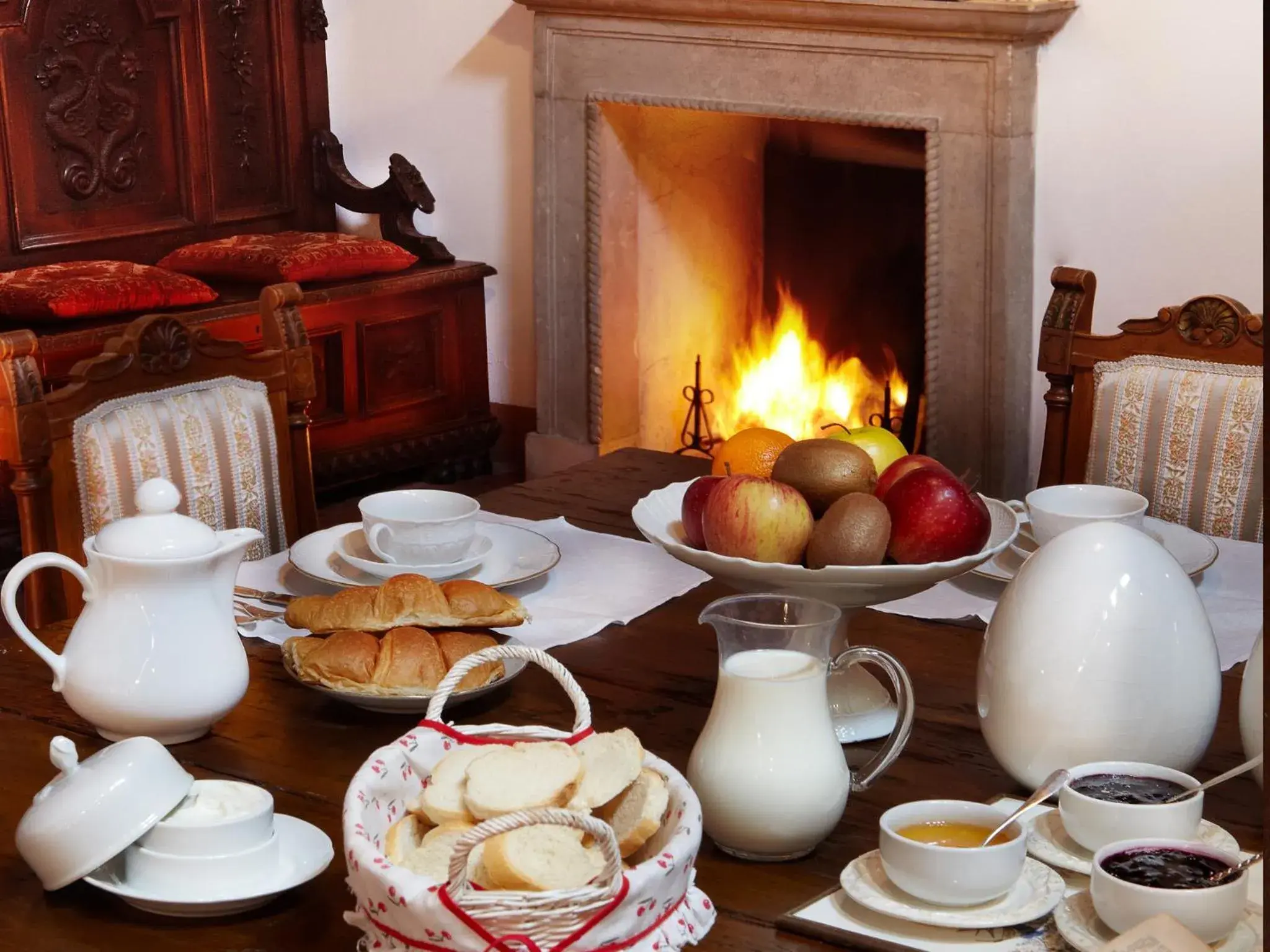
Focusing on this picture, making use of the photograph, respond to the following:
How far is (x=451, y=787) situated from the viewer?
3.22 feet

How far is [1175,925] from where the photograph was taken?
34.9 inches

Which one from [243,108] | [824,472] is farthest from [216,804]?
[243,108]

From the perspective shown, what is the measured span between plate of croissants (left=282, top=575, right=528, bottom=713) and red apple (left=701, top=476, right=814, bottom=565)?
22 centimetres

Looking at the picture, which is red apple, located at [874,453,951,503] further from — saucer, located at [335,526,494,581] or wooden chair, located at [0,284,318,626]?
wooden chair, located at [0,284,318,626]

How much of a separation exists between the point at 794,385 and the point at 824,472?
280cm

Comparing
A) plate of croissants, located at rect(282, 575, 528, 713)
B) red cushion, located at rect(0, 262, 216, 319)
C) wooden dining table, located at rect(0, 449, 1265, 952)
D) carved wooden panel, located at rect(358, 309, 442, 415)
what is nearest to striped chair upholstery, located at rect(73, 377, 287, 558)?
wooden dining table, located at rect(0, 449, 1265, 952)

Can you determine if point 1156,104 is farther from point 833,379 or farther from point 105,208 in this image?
point 105,208

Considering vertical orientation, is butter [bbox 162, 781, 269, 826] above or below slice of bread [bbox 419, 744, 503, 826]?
below

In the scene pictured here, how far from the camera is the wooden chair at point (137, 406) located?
180 centimetres

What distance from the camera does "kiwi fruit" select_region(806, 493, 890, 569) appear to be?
1261 mm

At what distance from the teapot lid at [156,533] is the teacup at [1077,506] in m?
0.78

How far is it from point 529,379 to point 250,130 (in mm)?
940

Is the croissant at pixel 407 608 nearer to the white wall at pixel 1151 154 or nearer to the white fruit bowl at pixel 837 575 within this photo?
the white fruit bowl at pixel 837 575

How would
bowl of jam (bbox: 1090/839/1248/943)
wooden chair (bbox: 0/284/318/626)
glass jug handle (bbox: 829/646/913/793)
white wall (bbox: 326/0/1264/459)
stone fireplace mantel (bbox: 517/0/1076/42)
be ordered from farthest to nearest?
stone fireplace mantel (bbox: 517/0/1076/42), white wall (bbox: 326/0/1264/459), wooden chair (bbox: 0/284/318/626), glass jug handle (bbox: 829/646/913/793), bowl of jam (bbox: 1090/839/1248/943)
